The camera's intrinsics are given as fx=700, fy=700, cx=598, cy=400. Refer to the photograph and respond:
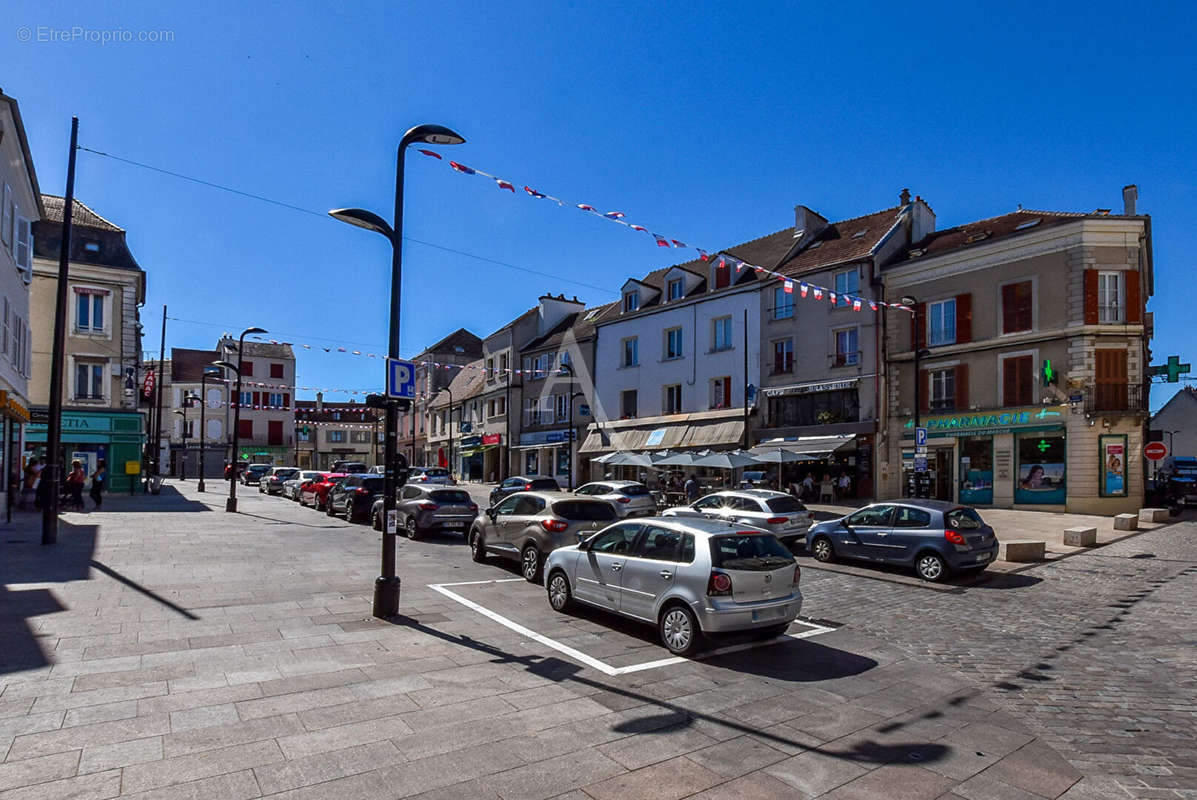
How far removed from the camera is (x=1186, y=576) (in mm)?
13453

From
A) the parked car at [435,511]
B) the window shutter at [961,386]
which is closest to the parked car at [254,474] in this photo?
the parked car at [435,511]

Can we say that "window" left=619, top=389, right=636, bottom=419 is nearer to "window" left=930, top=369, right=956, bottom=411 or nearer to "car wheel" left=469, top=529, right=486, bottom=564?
"window" left=930, top=369, right=956, bottom=411

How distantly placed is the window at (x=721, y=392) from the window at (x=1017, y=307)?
1210cm

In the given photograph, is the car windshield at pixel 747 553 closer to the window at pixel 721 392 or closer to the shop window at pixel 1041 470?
the shop window at pixel 1041 470

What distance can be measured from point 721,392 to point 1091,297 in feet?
51.0

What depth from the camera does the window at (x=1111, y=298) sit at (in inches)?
964

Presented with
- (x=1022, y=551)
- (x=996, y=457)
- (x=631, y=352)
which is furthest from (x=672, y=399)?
(x=1022, y=551)

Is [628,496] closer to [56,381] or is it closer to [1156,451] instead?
[56,381]

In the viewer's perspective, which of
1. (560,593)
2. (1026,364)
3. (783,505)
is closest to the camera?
(560,593)

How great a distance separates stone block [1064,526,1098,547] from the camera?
17.3 metres

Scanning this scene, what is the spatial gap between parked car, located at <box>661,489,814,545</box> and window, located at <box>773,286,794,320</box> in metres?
16.3

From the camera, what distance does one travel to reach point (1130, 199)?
28.6 m

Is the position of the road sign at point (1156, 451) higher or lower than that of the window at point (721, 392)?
lower

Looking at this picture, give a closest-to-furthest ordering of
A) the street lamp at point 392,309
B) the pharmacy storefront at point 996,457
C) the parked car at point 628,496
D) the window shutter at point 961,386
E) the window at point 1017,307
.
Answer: the street lamp at point 392,309, the parked car at point 628,496, the pharmacy storefront at point 996,457, the window at point 1017,307, the window shutter at point 961,386
